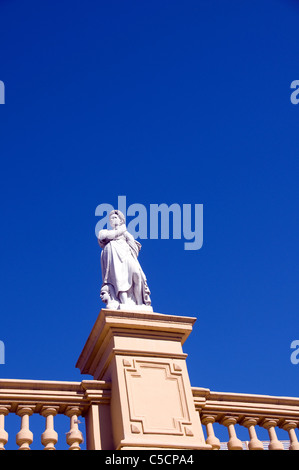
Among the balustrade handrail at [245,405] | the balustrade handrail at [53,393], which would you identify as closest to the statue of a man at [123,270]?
the balustrade handrail at [53,393]

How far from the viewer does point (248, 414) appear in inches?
340

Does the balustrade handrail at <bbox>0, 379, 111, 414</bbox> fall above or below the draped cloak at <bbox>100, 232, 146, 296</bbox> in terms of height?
below

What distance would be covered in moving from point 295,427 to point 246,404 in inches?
31.8

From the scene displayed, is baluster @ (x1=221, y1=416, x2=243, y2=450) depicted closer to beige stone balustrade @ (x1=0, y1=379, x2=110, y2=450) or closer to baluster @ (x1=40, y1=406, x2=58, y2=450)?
beige stone balustrade @ (x1=0, y1=379, x2=110, y2=450)

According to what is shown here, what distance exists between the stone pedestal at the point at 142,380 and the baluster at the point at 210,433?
1.45ft

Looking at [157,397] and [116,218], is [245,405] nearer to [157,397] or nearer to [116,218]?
[157,397]

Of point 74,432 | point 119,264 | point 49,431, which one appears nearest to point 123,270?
point 119,264

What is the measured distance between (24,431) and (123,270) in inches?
104

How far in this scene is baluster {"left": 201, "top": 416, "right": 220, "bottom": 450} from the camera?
8.12 meters

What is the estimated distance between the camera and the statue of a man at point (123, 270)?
894 cm

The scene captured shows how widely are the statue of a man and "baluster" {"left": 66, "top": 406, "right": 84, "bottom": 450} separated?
1.51 m

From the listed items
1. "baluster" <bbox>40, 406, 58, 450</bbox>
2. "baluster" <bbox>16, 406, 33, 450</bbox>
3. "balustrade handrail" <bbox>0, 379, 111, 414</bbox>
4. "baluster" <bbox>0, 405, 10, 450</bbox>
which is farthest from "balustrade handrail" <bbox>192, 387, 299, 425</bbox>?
"baluster" <bbox>0, 405, 10, 450</bbox>
